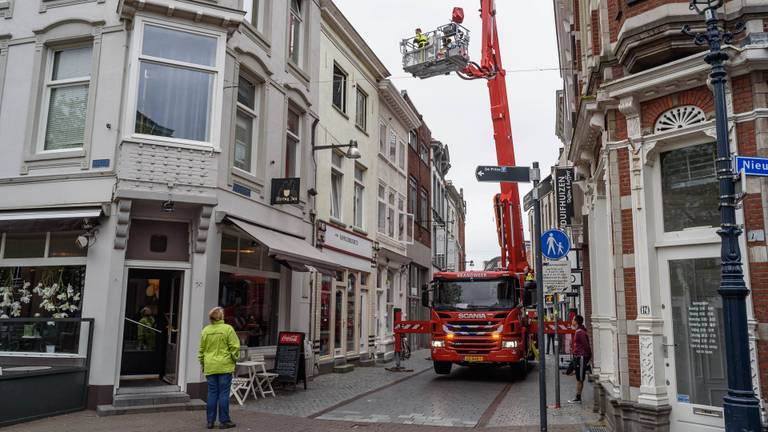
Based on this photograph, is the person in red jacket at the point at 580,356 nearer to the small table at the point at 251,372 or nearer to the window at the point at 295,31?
the small table at the point at 251,372

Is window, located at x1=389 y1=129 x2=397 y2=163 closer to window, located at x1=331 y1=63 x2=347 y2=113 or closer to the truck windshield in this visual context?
window, located at x1=331 y1=63 x2=347 y2=113

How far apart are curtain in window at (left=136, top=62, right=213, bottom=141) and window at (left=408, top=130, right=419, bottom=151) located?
16547mm

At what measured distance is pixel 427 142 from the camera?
32062mm

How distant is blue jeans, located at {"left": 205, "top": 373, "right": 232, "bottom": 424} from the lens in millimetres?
9016

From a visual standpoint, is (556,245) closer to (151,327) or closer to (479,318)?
(479,318)

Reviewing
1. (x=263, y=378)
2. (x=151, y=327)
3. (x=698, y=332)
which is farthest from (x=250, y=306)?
(x=698, y=332)

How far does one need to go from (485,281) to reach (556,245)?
6352mm

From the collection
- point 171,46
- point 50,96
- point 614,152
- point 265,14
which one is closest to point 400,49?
point 265,14

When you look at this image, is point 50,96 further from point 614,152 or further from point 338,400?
point 614,152

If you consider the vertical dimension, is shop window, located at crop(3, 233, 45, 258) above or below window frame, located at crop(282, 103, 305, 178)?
below

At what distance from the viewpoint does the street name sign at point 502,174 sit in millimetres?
8273

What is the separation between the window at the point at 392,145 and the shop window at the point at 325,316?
323 inches

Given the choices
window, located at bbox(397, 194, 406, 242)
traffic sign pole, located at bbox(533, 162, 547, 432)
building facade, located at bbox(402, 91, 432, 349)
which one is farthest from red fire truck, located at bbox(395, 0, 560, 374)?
building facade, located at bbox(402, 91, 432, 349)

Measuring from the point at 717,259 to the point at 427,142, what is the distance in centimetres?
2489
